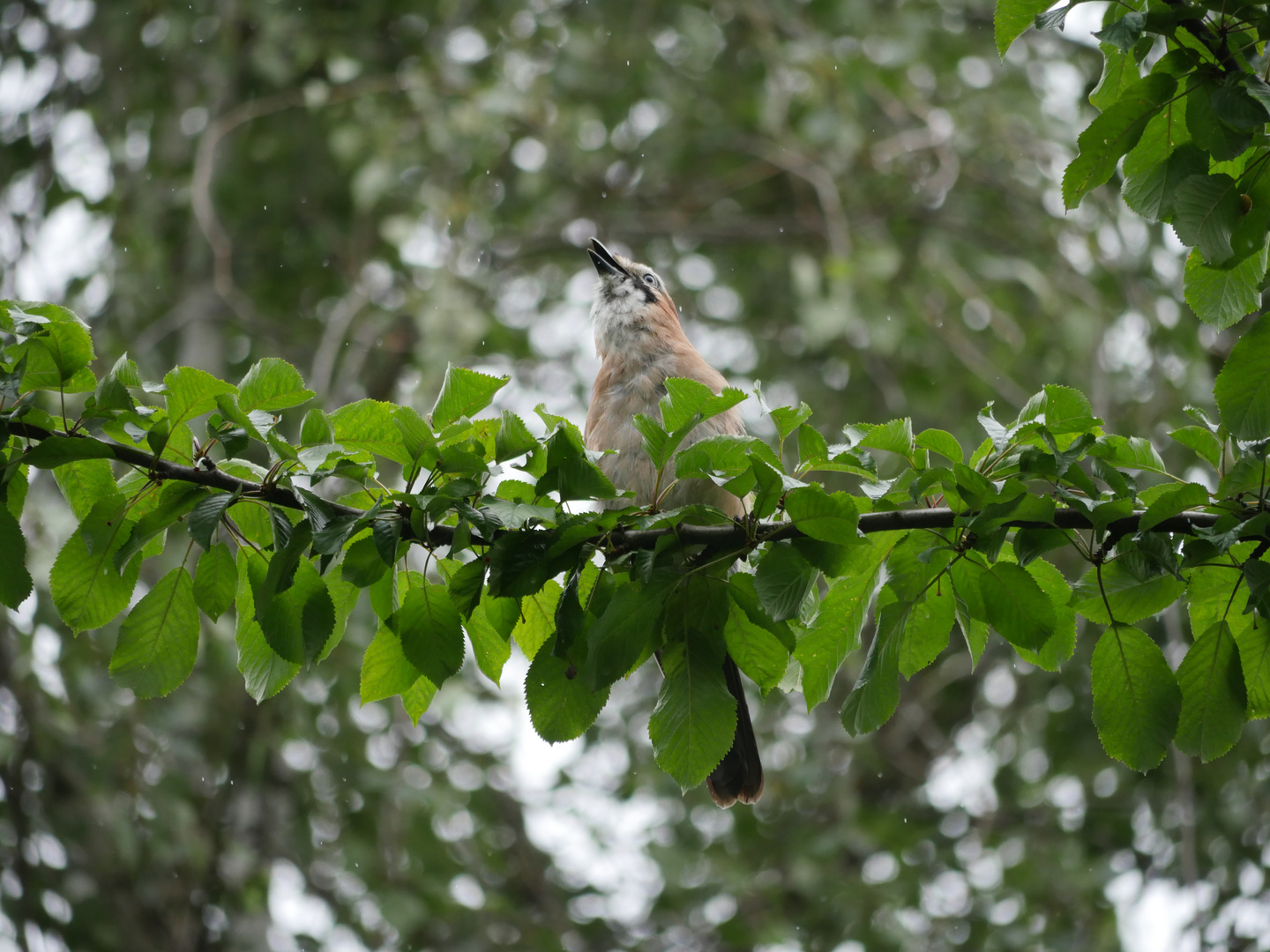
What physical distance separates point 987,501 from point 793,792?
535 centimetres

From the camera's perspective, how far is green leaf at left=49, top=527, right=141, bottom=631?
1954mm

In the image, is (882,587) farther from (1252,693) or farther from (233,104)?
(233,104)

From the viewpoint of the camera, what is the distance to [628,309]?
4504mm

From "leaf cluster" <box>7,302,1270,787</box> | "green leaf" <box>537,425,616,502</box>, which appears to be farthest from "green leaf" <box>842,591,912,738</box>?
"green leaf" <box>537,425,616,502</box>

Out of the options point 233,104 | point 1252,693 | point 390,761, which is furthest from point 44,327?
point 233,104

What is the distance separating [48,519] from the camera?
17.3ft

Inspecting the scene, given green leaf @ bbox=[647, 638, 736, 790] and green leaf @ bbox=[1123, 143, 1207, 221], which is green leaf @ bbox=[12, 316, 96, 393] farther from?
green leaf @ bbox=[1123, 143, 1207, 221]

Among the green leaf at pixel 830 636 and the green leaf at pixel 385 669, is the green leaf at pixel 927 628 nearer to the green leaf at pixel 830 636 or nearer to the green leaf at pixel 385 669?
the green leaf at pixel 830 636

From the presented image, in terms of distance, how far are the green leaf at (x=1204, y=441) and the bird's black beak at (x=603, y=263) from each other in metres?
3.14

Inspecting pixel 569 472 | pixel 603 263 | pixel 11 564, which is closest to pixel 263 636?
pixel 11 564

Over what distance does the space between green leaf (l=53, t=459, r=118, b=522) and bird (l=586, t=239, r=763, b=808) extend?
63.2 inches

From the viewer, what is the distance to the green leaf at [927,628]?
1.98 metres

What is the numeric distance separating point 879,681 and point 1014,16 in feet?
3.52

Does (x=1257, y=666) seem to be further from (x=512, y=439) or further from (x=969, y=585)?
(x=512, y=439)
